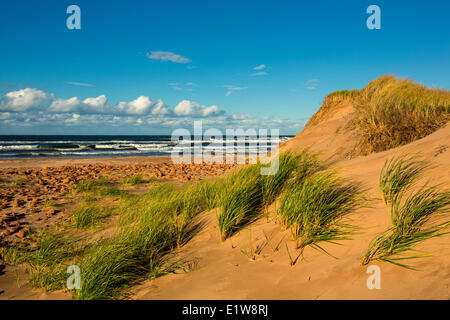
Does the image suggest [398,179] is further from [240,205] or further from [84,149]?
[84,149]

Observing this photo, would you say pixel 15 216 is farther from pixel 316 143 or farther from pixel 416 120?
pixel 416 120

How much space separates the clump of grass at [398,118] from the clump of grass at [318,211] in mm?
3571

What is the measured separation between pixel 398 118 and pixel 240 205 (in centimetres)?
501

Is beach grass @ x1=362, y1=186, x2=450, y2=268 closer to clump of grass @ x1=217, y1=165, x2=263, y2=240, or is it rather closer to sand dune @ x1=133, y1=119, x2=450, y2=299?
sand dune @ x1=133, y1=119, x2=450, y2=299

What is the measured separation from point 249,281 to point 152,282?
3.43 ft

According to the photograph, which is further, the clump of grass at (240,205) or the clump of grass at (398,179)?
the clump of grass at (240,205)

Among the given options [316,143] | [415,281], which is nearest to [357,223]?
[415,281]

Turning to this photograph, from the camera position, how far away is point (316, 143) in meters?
8.63

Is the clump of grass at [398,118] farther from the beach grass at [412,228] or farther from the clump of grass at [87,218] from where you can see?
the clump of grass at [87,218]

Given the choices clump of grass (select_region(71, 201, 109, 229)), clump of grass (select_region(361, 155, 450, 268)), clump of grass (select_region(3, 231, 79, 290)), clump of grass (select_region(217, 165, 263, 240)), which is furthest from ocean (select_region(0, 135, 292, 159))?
clump of grass (select_region(361, 155, 450, 268))

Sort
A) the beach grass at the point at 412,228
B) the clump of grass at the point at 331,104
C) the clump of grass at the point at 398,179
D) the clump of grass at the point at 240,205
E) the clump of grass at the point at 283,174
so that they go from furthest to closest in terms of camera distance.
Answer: the clump of grass at the point at 331,104 → the clump of grass at the point at 283,174 → the clump of grass at the point at 240,205 → the clump of grass at the point at 398,179 → the beach grass at the point at 412,228

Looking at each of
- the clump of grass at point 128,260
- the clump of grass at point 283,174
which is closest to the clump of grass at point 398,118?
the clump of grass at point 283,174

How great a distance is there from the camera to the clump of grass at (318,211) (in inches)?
108
